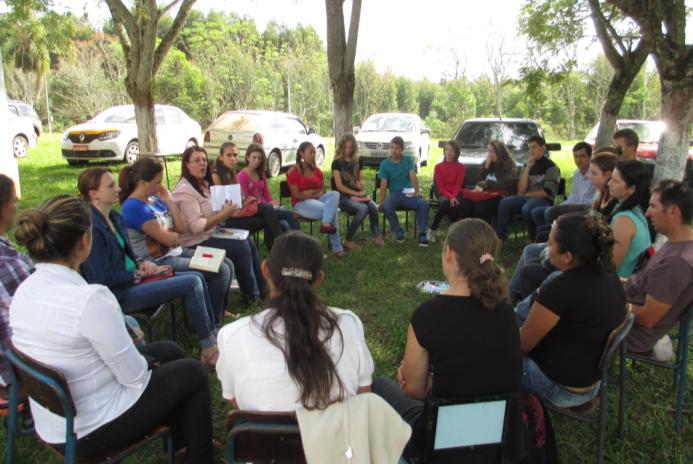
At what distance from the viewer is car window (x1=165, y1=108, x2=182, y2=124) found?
14.3 meters

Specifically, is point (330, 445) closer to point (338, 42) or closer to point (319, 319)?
point (319, 319)

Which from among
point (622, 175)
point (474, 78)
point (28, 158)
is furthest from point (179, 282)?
point (474, 78)

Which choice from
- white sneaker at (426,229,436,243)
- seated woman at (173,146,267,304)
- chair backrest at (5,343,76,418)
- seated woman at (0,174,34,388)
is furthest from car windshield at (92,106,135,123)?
chair backrest at (5,343,76,418)

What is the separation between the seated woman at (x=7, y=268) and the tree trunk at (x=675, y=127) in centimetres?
596

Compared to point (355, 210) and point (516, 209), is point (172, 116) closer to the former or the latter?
point (355, 210)

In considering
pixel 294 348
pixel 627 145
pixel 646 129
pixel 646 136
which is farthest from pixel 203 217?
pixel 646 129

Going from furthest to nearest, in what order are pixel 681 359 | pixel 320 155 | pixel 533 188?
pixel 320 155, pixel 533 188, pixel 681 359

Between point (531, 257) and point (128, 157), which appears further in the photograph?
point (128, 157)

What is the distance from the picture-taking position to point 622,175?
3559 millimetres

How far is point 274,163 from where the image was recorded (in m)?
12.4

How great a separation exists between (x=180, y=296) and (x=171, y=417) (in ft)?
4.08

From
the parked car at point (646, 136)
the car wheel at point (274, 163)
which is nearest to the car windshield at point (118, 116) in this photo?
the car wheel at point (274, 163)

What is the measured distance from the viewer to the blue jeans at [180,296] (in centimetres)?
327

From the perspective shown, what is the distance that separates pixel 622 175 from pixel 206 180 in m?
3.40
